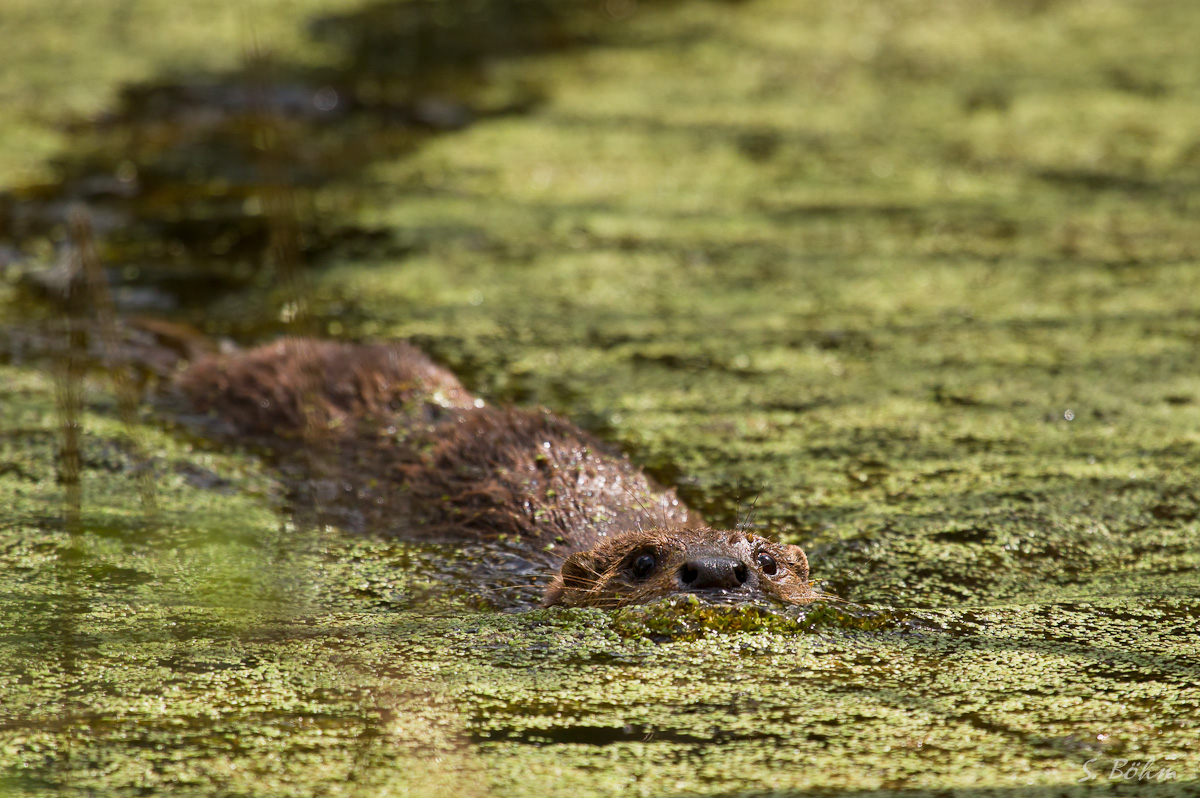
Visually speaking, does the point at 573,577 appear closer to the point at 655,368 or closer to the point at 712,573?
the point at 712,573

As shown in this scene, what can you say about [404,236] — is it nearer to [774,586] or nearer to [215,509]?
[215,509]

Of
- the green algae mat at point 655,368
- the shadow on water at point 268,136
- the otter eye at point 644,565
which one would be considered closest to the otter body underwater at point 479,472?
the otter eye at point 644,565

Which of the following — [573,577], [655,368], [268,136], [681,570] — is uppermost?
[268,136]

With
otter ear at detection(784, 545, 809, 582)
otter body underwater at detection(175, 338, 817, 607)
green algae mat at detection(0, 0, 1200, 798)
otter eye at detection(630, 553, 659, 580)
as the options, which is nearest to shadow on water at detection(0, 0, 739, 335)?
green algae mat at detection(0, 0, 1200, 798)

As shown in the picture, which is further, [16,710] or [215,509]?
[215,509]

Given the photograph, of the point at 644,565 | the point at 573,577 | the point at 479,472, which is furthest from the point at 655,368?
the point at 644,565

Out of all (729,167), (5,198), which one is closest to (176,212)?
(5,198)

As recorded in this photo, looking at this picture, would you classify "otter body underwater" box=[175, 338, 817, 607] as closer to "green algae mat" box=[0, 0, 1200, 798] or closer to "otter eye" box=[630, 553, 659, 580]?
"otter eye" box=[630, 553, 659, 580]

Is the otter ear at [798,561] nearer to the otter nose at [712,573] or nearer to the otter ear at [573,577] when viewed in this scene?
the otter nose at [712,573]
